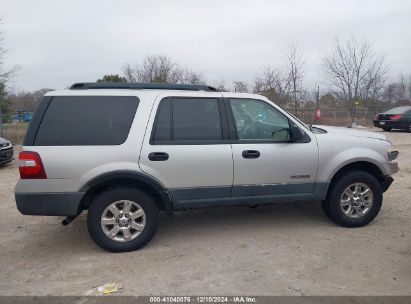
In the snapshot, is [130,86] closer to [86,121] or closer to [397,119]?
[86,121]

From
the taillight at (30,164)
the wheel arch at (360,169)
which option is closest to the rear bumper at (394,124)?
the wheel arch at (360,169)

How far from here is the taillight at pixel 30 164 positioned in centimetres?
403

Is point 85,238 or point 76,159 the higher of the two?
point 76,159

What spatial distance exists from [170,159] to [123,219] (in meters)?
0.86

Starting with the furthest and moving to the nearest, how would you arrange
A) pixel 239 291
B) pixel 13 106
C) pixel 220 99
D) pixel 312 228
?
pixel 13 106, pixel 312 228, pixel 220 99, pixel 239 291

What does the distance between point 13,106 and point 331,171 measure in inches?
685

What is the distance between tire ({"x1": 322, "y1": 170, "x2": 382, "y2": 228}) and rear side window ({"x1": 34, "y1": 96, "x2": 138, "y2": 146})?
276 centimetres

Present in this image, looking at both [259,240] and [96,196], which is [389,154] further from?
[96,196]

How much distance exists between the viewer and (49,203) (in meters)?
4.13

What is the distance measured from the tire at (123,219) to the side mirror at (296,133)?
1.88 meters

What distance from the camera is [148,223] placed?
4375mm

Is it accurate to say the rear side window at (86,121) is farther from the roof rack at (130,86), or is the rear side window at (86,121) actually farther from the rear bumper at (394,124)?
the rear bumper at (394,124)

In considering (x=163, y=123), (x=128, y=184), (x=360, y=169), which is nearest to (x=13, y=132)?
(x=128, y=184)

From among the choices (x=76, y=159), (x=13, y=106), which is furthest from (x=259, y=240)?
(x=13, y=106)
